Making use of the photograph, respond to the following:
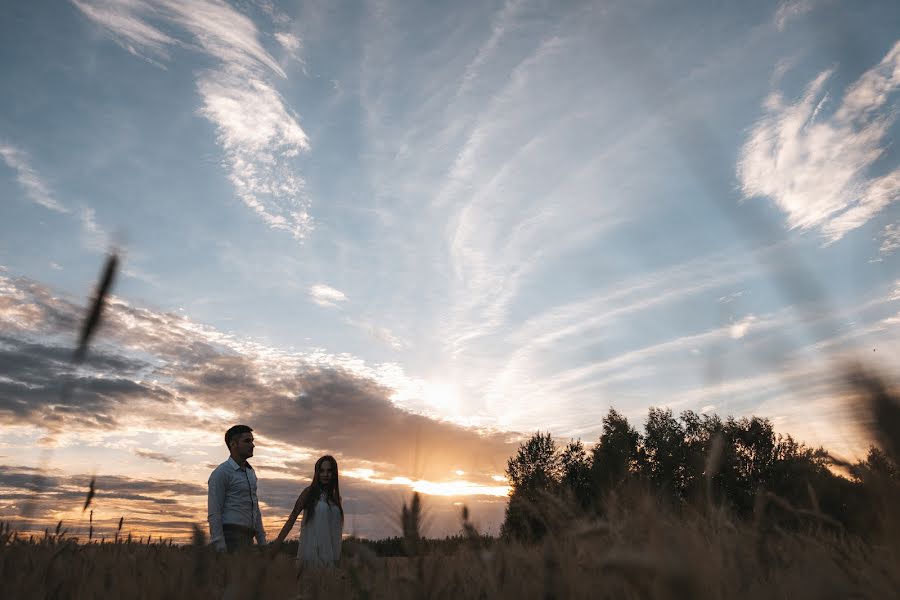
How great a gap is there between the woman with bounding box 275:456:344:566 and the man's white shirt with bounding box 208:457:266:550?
2.66 ft

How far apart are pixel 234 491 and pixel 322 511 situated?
68.7 inches

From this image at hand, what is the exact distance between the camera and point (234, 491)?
1013cm

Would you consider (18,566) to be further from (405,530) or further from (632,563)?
(632,563)

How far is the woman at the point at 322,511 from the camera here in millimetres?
10891

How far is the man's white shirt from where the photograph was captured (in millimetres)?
9688

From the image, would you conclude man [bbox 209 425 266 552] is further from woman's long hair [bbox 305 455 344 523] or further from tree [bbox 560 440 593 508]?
tree [bbox 560 440 593 508]

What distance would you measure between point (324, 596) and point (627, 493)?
125 cm

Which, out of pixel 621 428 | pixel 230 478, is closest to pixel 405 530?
pixel 230 478

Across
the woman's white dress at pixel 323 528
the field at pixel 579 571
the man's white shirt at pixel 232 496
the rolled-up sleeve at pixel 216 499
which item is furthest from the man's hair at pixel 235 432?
the field at pixel 579 571

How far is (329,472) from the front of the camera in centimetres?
1163

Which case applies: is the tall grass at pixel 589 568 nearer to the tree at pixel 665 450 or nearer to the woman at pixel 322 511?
the woman at pixel 322 511

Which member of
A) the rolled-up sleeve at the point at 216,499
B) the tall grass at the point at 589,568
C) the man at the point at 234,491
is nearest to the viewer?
the tall grass at the point at 589,568

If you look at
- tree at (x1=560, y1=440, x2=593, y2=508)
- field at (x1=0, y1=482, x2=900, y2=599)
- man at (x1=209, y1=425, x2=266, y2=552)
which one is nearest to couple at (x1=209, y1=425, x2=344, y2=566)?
man at (x1=209, y1=425, x2=266, y2=552)

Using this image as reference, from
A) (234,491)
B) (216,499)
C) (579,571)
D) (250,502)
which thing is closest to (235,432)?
(234,491)
